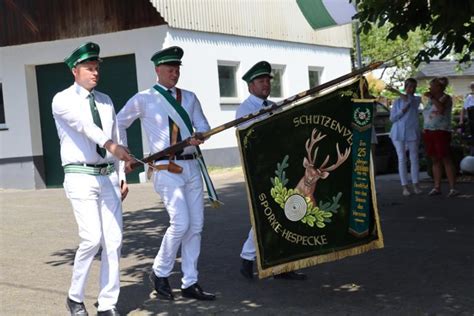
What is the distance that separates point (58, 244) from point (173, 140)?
152 inches

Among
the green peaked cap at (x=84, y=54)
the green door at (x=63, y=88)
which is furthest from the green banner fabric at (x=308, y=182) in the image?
the green door at (x=63, y=88)

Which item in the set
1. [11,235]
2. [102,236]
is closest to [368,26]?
[102,236]

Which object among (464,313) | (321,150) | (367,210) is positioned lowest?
(464,313)

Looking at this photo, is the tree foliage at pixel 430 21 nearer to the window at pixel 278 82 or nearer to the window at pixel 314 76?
the window at pixel 278 82

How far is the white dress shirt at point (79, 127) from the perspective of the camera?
5.70 metres

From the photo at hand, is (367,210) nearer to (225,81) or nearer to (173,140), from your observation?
(173,140)

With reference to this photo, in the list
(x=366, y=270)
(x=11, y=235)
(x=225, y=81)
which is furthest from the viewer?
(x=225, y=81)

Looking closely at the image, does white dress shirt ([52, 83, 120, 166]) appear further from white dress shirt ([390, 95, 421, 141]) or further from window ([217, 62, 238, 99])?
window ([217, 62, 238, 99])

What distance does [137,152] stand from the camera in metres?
18.6

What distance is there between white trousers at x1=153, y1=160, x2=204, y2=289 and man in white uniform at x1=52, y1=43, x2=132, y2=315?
527 mm

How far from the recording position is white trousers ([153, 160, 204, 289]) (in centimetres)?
638

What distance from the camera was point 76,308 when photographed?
5859 millimetres

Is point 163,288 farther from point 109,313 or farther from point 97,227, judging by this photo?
point 97,227

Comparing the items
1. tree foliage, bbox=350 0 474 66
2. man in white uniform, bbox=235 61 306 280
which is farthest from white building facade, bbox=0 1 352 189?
man in white uniform, bbox=235 61 306 280
